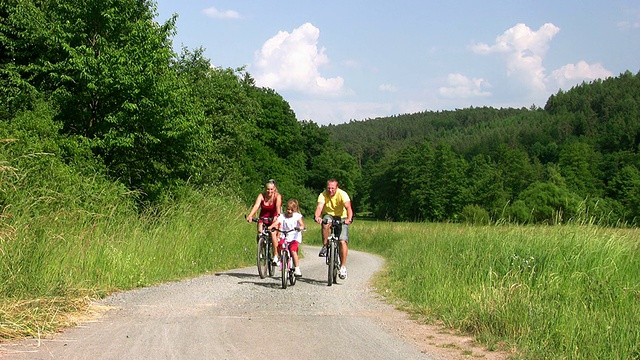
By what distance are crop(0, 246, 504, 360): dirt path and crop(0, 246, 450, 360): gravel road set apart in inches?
0.4

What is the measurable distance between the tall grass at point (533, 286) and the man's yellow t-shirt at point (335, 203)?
1838mm

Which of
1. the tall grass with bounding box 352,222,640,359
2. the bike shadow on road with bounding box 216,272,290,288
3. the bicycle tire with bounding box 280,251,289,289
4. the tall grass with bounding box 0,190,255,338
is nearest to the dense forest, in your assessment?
the tall grass with bounding box 0,190,255,338

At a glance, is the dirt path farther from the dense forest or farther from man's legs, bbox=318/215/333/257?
the dense forest

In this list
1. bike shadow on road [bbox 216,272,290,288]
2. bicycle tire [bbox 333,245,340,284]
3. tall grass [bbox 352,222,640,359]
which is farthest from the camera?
bicycle tire [bbox 333,245,340,284]

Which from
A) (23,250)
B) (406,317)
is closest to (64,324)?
(23,250)

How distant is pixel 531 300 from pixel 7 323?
6.51 meters

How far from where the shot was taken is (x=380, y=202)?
111812 millimetres

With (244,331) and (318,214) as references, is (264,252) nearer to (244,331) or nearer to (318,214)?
(318,214)

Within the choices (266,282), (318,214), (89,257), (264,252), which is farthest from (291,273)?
(89,257)

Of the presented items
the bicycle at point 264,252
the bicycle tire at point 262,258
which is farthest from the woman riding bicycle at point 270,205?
the bicycle tire at point 262,258

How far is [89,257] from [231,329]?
4648 mm

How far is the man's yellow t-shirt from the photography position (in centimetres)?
1248

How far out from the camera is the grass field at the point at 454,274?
23.7 ft

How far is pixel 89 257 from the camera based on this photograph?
36.2 feet
